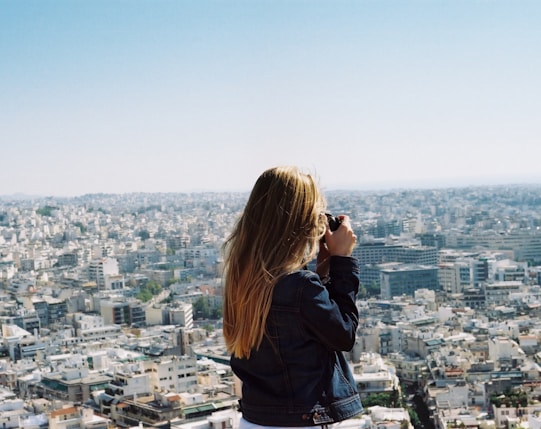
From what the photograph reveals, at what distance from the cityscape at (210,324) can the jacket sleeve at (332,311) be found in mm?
115

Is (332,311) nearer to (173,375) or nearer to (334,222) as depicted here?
(334,222)

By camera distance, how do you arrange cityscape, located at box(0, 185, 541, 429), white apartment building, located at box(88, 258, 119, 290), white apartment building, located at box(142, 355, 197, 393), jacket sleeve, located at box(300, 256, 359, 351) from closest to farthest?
jacket sleeve, located at box(300, 256, 359, 351) → cityscape, located at box(0, 185, 541, 429) → white apartment building, located at box(142, 355, 197, 393) → white apartment building, located at box(88, 258, 119, 290)

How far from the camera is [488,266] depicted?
1852 cm

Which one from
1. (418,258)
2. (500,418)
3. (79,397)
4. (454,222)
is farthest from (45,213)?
(500,418)

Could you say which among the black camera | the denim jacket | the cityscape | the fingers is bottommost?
the cityscape

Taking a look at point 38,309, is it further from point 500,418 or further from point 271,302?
point 271,302

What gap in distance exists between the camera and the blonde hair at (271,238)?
1001mm

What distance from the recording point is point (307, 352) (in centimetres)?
100

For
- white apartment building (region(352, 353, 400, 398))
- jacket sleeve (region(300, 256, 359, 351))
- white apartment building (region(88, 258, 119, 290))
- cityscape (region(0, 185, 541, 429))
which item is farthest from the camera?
white apartment building (region(88, 258, 119, 290))

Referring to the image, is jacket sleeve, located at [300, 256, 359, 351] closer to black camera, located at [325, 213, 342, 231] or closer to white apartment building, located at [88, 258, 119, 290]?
black camera, located at [325, 213, 342, 231]

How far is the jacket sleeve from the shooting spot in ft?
3.23

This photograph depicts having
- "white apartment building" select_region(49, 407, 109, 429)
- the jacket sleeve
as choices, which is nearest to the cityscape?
"white apartment building" select_region(49, 407, 109, 429)

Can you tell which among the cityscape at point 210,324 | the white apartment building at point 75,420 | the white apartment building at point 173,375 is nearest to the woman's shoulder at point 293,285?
the cityscape at point 210,324

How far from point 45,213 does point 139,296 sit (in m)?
18.4
